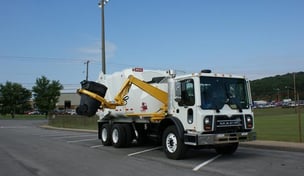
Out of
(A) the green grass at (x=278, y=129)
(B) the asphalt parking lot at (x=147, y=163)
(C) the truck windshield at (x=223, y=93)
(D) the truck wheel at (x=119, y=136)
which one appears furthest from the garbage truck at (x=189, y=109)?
(A) the green grass at (x=278, y=129)

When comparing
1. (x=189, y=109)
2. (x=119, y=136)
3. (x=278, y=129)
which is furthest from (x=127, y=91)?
(x=278, y=129)

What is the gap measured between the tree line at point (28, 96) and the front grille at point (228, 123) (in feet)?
221

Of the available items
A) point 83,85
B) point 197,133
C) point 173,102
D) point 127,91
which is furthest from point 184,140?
point 83,85

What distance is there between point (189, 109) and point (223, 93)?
122cm

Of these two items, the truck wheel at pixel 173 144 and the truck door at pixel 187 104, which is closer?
the truck door at pixel 187 104

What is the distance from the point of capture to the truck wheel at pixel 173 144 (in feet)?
40.9

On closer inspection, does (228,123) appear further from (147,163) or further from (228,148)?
(147,163)

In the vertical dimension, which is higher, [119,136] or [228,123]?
[228,123]

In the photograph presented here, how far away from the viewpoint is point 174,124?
12.9 meters

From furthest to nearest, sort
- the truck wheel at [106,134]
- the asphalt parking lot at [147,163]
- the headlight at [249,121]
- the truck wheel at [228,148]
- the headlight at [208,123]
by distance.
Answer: the truck wheel at [106,134]
the truck wheel at [228,148]
the headlight at [249,121]
the headlight at [208,123]
the asphalt parking lot at [147,163]

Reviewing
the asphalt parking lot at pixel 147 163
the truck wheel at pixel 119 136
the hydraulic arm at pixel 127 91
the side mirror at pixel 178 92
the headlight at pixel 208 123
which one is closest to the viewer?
the asphalt parking lot at pixel 147 163

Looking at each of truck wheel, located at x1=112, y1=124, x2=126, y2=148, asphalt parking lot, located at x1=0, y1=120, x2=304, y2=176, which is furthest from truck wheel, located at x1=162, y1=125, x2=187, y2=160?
truck wheel, located at x1=112, y1=124, x2=126, y2=148

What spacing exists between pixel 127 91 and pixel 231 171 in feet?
23.8

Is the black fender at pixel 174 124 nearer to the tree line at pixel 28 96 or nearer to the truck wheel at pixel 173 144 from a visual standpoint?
the truck wheel at pixel 173 144
